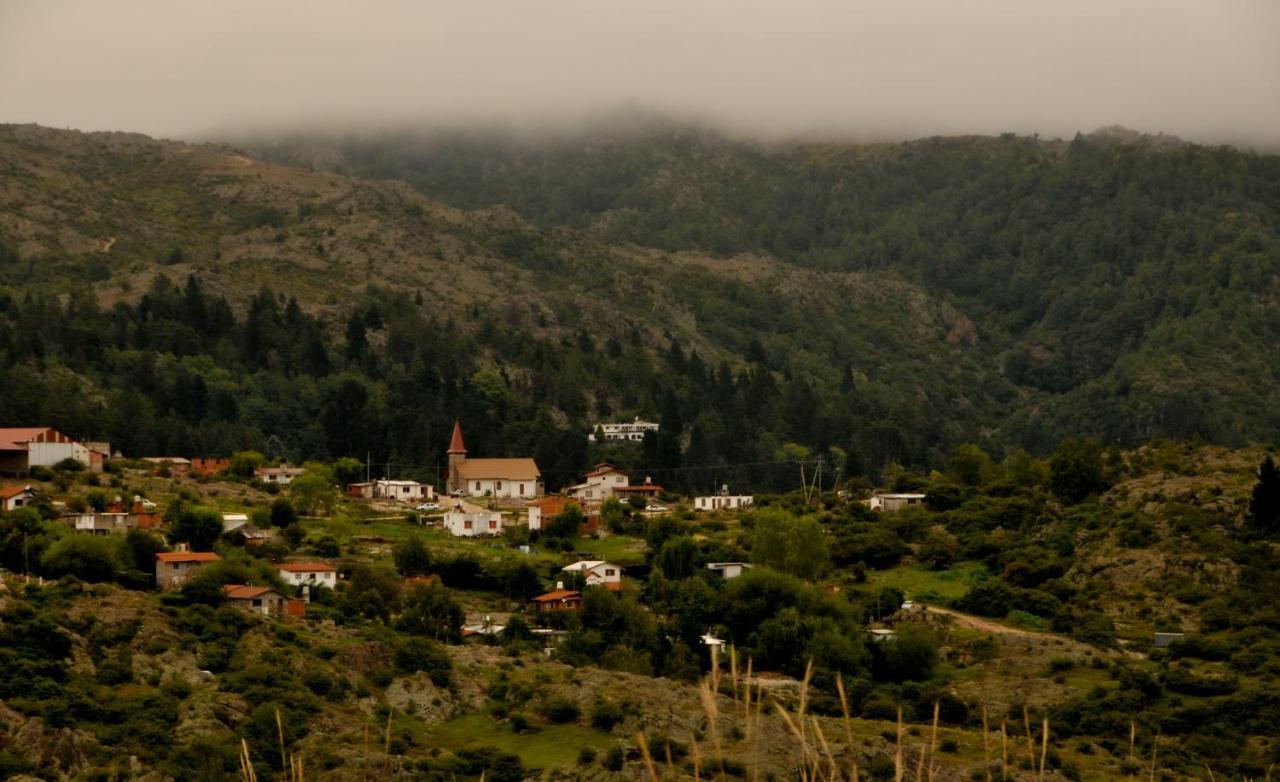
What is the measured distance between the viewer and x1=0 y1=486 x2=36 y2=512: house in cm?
7794

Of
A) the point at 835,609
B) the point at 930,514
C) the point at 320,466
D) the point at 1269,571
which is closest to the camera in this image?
the point at 835,609

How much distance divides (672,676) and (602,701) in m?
7.76

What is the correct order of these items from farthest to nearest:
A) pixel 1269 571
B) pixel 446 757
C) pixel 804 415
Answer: pixel 804 415 → pixel 1269 571 → pixel 446 757

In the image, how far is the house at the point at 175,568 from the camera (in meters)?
69.4

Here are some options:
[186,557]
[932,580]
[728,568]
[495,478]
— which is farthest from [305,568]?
[495,478]

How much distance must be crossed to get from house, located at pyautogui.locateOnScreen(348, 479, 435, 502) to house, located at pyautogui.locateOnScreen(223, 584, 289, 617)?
36.2m

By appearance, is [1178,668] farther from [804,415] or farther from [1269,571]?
[804,415]

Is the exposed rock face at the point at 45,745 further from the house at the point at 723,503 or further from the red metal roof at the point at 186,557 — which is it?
the house at the point at 723,503

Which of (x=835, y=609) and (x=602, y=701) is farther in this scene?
(x=835, y=609)

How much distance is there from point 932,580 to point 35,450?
4116cm

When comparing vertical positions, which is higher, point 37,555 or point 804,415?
point 37,555

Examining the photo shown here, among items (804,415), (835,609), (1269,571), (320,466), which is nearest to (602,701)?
(835,609)

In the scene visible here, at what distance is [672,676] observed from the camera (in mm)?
67812

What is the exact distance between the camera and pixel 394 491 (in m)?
106
